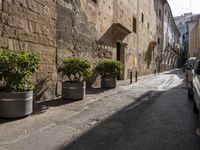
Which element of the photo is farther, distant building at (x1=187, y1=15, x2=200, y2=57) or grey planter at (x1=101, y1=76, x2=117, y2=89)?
distant building at (x1=187, y1=15, x2=200, y2=57)

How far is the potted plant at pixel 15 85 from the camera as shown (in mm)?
4672

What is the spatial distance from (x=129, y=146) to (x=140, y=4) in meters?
17.1

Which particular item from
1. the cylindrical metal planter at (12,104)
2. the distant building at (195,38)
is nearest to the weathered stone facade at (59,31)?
the cylindrical metal planter at (12,104)

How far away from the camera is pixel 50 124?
4.62 metres

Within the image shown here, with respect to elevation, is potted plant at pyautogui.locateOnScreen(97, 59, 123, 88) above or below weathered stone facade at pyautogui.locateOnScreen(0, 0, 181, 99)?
below

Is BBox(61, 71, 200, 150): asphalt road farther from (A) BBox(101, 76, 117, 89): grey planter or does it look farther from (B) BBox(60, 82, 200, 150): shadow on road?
(A) BBox(101, 76, 117, 89): grey planter

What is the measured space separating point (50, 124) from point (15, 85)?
110 centimetres

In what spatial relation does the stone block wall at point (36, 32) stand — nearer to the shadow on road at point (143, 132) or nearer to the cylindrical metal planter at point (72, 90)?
the cylindrical metal planter at point (72, 90)

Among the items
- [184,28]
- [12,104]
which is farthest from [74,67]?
[184,28]

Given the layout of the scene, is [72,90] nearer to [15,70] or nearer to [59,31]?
[59,31]

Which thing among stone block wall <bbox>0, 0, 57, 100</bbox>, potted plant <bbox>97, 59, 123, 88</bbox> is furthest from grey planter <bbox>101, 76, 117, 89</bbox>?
stone block wall <bbox>0, 0, 57, 100</bbox>

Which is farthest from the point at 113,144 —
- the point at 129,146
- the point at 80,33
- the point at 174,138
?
the point at 80,33

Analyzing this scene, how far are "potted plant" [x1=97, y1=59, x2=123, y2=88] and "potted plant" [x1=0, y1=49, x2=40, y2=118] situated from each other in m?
5.35

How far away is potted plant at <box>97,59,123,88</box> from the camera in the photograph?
10016mm
